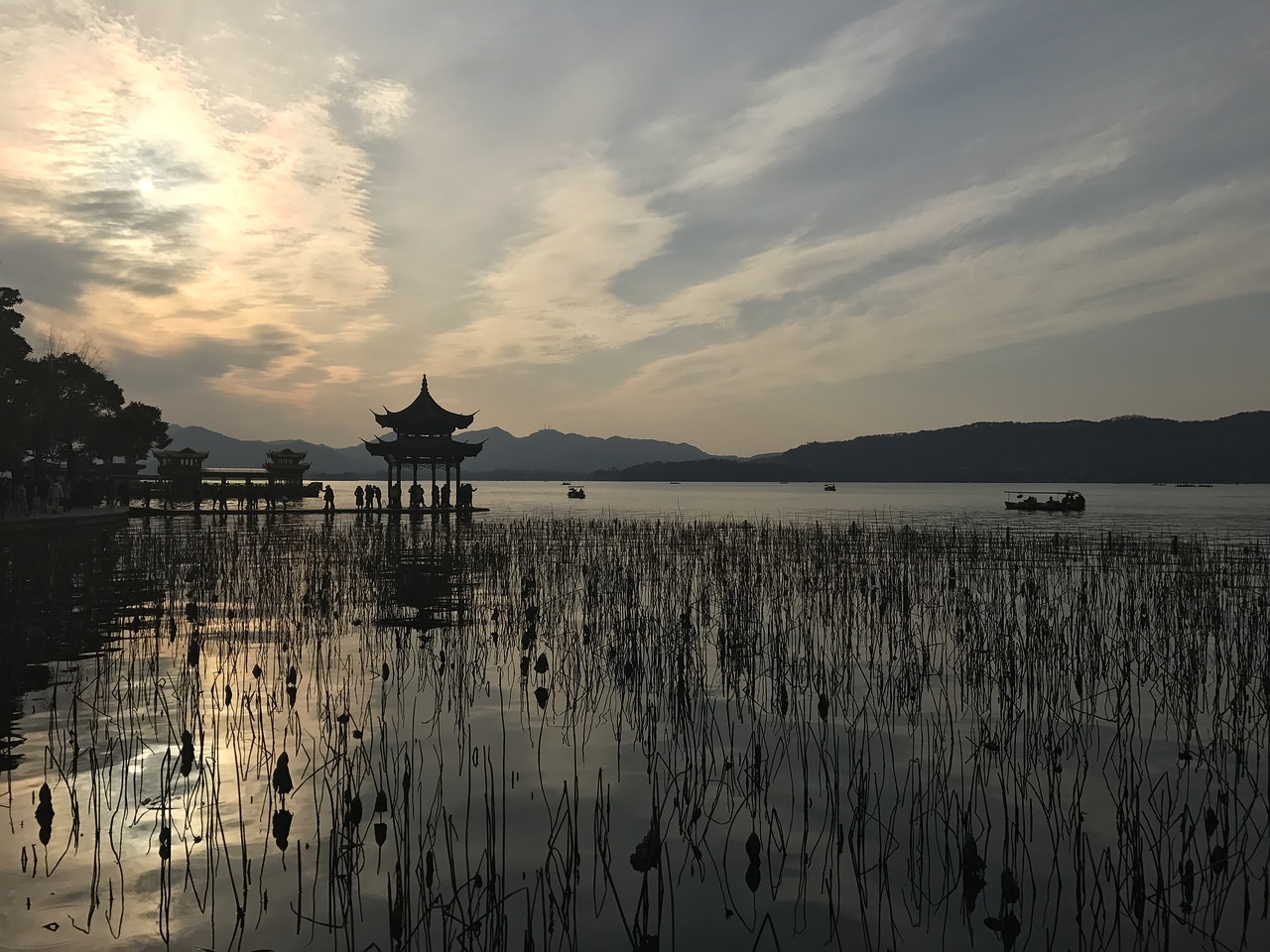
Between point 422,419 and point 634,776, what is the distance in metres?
42.7

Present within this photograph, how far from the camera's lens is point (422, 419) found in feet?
154

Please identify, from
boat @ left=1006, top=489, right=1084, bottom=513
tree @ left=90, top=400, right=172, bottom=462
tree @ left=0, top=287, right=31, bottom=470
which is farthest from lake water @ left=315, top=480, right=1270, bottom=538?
tree @ left=0, top=287, right=31, bottom=470

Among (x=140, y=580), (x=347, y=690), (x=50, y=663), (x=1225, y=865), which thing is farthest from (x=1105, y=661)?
(x=140, y=580)

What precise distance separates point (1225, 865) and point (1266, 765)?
2555mm

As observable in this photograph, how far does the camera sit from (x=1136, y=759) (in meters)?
6.86

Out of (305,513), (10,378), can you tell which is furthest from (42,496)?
(305,513)

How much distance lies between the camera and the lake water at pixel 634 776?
438 cm


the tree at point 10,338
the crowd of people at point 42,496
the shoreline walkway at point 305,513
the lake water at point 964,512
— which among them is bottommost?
the lake water at point 964,512

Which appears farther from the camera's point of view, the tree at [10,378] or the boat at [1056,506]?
the boat at [1056,506]

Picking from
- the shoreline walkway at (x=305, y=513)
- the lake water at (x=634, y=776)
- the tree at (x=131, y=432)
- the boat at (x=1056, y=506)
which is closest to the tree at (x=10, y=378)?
the shoreline walkway at (x=305, y=513)

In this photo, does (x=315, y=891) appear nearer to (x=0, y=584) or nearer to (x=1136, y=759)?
(x=1136, y=759)

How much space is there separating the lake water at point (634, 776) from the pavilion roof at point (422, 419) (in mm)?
32407

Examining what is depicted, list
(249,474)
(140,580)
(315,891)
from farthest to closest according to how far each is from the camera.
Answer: (249,474) < (140,580) < (315,891)

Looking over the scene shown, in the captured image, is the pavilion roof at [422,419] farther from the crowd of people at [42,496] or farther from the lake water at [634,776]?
the lake water at [634,776]
